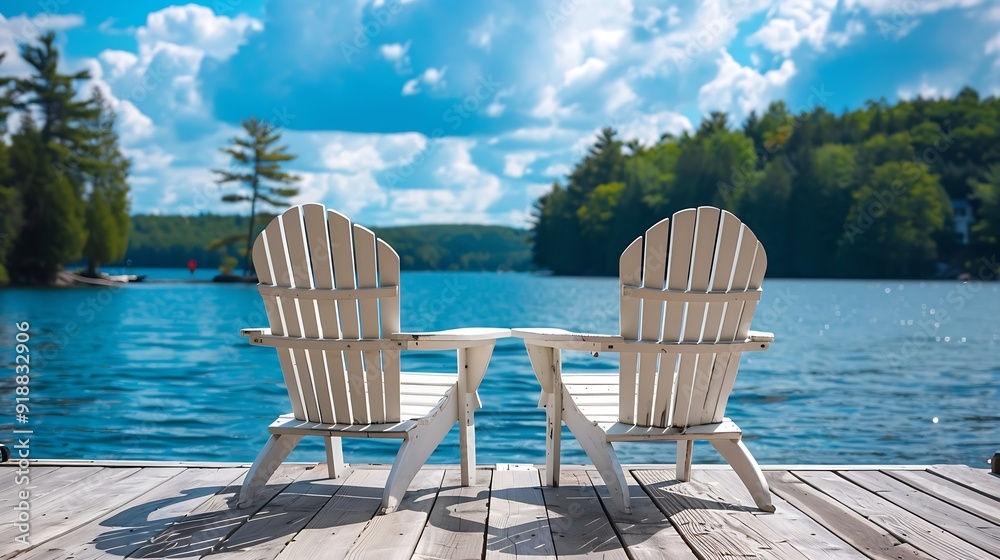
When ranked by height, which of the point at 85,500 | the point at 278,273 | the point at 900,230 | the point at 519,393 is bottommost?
the point at 519,393

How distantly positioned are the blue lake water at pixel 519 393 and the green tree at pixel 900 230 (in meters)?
26.2

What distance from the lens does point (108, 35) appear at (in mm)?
55031

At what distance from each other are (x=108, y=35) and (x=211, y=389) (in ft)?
182

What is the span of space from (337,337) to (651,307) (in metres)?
1.00

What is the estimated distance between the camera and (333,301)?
2.53 meters

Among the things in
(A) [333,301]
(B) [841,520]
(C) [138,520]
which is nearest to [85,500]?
(C) [138,520]

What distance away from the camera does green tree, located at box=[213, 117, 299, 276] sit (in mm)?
45000

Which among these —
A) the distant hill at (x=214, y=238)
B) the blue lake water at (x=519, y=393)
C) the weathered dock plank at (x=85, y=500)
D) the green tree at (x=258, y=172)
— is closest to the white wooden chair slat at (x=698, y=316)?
the weathered dock plank at (x=85, y=500)

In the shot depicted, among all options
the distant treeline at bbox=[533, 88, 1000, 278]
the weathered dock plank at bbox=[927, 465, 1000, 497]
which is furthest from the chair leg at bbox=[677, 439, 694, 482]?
the distant treeline at bbox=[533, 88, 1000, 278]

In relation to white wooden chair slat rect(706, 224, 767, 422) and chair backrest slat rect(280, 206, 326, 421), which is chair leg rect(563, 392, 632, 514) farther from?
chair backrest slat rect(280, 206, 326, 421)

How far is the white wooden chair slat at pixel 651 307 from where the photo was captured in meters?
2.44

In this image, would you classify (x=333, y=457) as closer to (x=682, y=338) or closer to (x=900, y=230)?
(x=682, y=338)

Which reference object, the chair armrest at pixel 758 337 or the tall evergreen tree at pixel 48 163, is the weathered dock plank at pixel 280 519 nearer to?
the chair armrest at pixel 758 337

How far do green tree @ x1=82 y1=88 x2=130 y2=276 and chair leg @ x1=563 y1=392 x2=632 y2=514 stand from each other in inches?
1407
